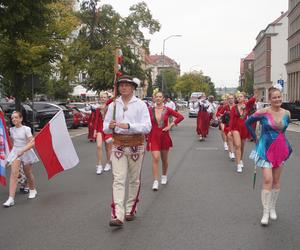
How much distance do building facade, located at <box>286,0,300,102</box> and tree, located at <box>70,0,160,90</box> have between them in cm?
2409

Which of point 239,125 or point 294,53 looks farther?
point 294,53

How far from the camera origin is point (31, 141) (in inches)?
Answer: 309

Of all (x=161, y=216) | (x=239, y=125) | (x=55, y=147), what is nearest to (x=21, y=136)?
(x=55, y=147)

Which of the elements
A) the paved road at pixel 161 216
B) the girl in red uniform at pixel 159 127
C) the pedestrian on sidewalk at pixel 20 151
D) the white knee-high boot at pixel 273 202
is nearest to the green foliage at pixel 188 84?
the paved road at pixel 161 216

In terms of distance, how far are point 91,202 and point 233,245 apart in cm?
291

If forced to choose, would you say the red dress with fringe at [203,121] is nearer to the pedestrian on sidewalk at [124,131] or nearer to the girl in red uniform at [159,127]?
the girl in red uniform at [159,127]

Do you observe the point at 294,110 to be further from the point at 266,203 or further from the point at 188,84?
the point at 188,84

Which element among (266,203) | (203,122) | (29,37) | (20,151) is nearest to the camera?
(266,203)

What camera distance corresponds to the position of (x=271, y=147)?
6328mm

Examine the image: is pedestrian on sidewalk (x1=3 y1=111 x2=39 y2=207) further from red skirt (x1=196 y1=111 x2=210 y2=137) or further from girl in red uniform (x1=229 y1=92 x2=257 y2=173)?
red skirt (x1=196 y1=111 x2=210 y2=137)

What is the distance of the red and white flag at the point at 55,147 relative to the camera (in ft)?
26.9

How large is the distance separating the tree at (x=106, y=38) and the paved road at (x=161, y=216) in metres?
34.0

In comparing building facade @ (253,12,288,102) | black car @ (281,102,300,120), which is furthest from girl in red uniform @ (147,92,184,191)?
building facade @ (253,12,288,102)

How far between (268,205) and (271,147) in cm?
71
